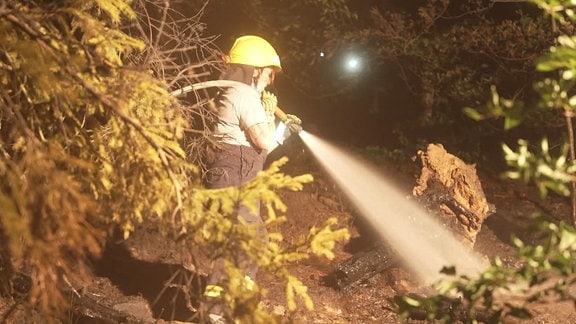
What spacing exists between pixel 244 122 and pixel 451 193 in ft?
10.5

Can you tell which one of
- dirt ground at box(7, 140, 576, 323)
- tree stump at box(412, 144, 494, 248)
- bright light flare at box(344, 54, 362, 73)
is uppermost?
bright light flare at box(344, 54, 362, 73)

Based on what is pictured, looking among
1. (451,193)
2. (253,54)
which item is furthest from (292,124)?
(451,193)

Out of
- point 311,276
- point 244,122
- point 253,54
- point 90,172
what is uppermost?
point 253,54

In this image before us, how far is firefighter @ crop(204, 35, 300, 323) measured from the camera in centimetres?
477

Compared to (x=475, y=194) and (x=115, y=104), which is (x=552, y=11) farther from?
(x=475, y=194)

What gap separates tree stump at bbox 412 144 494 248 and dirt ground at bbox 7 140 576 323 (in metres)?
0.56

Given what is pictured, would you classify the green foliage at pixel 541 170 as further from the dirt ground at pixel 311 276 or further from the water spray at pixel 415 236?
the water spray at pixel 415 236

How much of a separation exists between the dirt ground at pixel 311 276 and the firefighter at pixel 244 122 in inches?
34.9

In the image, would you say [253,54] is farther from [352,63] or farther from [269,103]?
[352,63]

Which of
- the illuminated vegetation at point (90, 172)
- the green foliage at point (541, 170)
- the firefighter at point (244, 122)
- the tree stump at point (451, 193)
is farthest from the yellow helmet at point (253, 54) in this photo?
the green foliage at point (541, 170)

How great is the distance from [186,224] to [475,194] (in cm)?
495

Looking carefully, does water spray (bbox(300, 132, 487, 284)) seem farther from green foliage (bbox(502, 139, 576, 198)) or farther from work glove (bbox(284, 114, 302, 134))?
green foliage (bbox(502, 139, 576, 198))

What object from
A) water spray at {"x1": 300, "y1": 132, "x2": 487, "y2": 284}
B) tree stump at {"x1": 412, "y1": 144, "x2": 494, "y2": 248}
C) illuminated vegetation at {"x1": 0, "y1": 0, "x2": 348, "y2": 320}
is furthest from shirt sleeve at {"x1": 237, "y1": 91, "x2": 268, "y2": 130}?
tree stump at {"x1": 412, "y1": 144, "x2": 494, "y2": 248}

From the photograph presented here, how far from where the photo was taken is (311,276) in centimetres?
605
